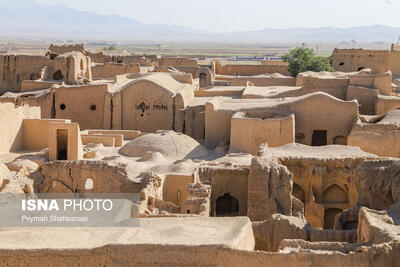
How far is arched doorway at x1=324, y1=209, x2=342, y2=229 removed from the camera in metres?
17.2

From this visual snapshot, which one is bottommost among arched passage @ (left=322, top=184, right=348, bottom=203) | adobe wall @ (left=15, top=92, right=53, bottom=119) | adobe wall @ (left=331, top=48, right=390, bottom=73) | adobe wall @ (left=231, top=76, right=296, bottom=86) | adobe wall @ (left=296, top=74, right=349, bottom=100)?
arched passage @ (left=322, top=184, right=348, bottom=203)

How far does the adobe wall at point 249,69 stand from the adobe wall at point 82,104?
16.1 m

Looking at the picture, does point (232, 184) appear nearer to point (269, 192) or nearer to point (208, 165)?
point (208, 165)

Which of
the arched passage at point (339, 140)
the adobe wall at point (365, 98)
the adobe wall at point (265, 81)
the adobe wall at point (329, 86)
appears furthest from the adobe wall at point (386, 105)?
the adobe wall at point (265, 81)

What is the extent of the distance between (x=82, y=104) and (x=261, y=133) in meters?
9.40

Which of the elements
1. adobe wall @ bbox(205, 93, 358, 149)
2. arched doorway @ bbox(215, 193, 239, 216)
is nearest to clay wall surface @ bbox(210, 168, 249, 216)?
arched doorway @ bbox(215, 193, 239, 216)

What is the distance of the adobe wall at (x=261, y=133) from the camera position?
22.2 metres

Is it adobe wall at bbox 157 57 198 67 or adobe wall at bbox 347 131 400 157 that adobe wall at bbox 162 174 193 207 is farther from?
adobe wall at bbox 157 57 198 67

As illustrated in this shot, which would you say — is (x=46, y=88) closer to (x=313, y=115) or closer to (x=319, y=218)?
(x=313, y=115)

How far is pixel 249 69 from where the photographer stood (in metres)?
42.2

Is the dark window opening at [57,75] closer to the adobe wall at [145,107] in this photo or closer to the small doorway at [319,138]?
the adobe wall at [145,107]

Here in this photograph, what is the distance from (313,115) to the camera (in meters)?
24.0

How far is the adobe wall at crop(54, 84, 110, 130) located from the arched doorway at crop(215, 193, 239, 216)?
38.6 feet

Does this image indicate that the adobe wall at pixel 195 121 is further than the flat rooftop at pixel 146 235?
Yes
